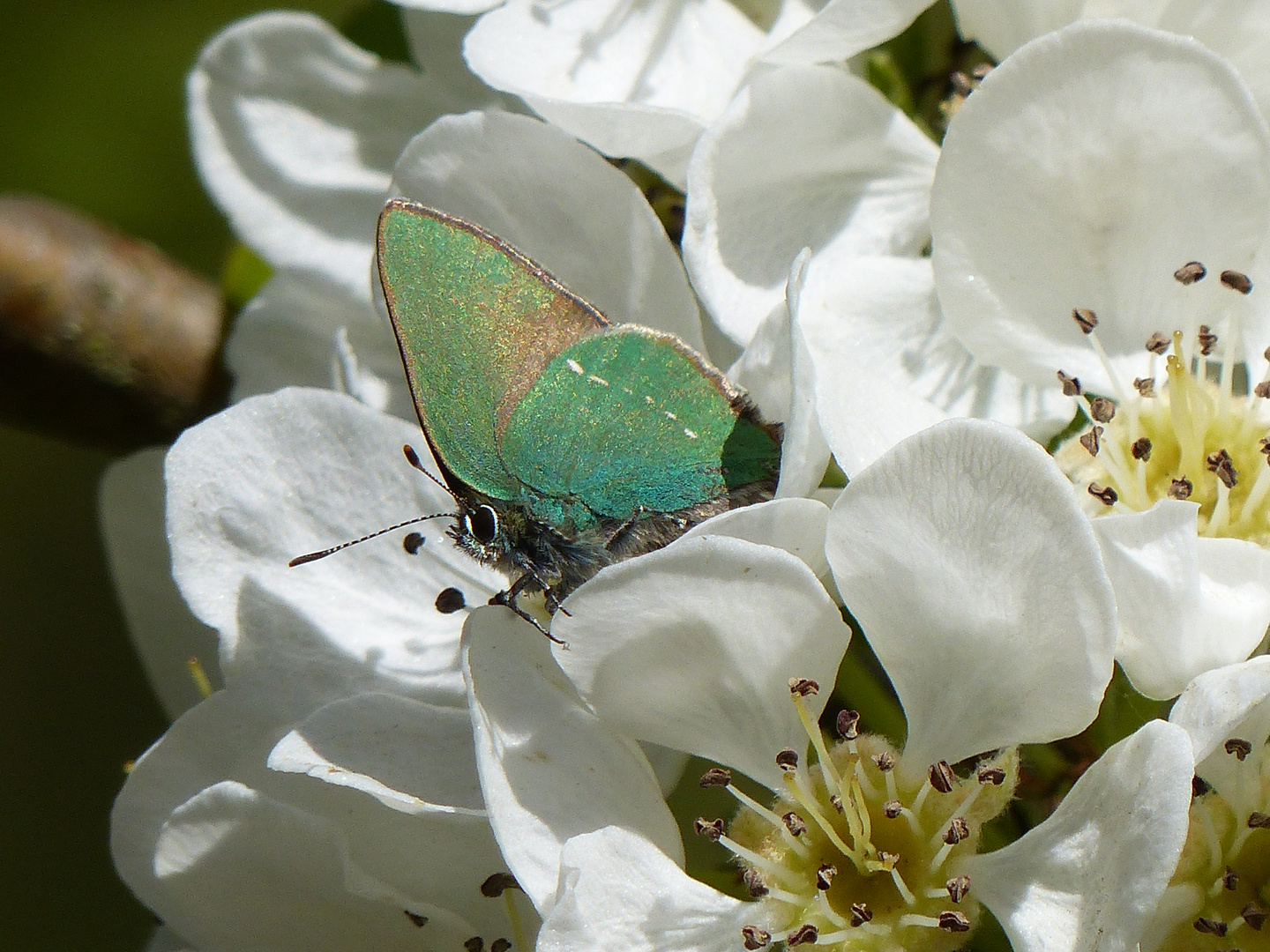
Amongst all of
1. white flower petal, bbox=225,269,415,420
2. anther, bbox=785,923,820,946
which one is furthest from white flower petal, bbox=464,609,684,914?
white flower petal, bbox=225,269,415,420

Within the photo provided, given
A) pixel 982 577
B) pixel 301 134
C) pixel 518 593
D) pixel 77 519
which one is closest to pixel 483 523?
pixel 518 593

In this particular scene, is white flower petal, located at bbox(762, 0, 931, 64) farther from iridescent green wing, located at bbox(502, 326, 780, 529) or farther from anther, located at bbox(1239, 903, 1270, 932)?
anther, located at bbox(1239, 903, 1270, 932)

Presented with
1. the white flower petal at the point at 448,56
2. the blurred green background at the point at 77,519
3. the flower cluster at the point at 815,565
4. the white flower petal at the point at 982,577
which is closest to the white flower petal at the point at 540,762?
the flower cluster at the point at 815,565

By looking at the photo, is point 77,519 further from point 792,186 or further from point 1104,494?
point 1104,494

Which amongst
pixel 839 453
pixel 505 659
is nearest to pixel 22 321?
pixel 505 659

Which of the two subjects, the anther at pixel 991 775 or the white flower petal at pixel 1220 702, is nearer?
the white flower petal at pixel 1220 702

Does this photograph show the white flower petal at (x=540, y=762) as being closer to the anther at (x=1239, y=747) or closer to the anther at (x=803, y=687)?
the anther at (x=803, y=687)
